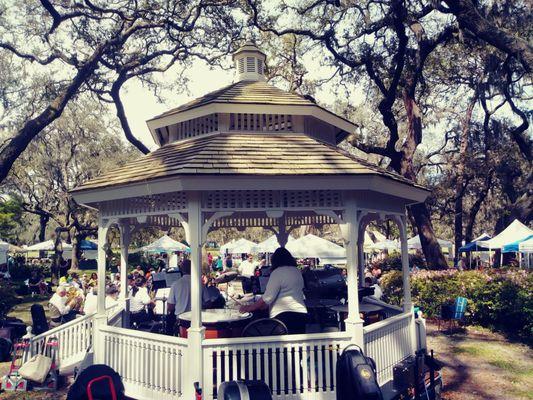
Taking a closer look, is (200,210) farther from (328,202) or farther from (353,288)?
(353,288)

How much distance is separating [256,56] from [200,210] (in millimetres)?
5696

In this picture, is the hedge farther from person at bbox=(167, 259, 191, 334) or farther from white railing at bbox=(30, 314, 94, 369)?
white railing at bbox=(30, 314, 94, 369)

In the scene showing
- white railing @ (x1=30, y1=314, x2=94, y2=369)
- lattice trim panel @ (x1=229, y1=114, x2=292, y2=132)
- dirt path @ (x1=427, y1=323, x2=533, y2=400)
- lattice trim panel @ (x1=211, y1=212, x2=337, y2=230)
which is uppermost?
lattice trim panel @ (x1=229, y1=114, x2=292, y2=132)

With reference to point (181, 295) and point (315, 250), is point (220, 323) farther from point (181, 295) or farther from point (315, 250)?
point (315, 250)

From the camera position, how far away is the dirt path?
8664mm

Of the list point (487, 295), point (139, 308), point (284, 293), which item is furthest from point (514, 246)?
point (284, 293)

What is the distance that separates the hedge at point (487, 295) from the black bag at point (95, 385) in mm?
11054

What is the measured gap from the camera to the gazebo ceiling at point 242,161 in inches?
281

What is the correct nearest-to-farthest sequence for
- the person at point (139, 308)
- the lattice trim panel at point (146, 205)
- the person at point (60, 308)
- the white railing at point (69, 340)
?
the lattice trim panel at point (146, 205)
the white railing at point (69, 340)
the person at point (139, 308)
the person at point (60, 308)

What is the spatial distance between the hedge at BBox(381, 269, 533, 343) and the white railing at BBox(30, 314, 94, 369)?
1073 cm

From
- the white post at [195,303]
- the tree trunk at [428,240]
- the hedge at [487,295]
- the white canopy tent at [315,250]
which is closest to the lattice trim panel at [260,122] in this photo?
the white post at [195,303]

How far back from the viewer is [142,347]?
759 cm

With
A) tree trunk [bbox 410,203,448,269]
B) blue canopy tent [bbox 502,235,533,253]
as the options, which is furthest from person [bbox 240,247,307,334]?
blue canopy tent [bbox 502,235,533,253]

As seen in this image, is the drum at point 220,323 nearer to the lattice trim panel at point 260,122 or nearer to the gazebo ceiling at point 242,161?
the gazebo ceiling at point 242,161
